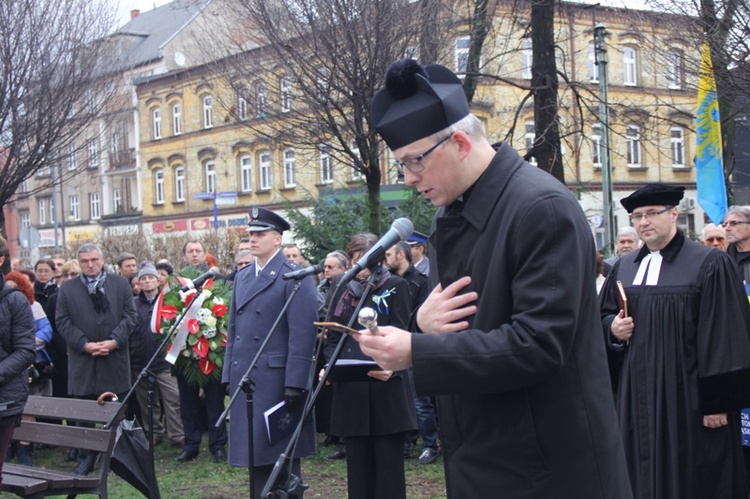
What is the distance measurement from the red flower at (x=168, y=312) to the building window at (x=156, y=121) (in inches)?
1423

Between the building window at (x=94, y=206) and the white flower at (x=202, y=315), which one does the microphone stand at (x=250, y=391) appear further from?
the building window at (x=94, y=206)

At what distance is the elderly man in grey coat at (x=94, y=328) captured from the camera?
8.81m

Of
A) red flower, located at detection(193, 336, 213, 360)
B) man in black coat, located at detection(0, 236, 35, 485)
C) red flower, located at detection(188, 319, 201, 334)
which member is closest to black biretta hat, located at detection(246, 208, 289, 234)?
man in black coat, located at detection(0, 236, 35, 485)

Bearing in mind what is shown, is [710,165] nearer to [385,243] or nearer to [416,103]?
[385,243]

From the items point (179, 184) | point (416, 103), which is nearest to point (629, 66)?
point (179, 184)

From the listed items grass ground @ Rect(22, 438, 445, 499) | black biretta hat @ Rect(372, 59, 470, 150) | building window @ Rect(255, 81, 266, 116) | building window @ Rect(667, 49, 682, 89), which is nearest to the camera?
black biretta hat @ Rect(372, 59, 470, 150)

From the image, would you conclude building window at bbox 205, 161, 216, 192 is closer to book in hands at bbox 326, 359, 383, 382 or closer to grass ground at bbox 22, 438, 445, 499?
grass ground at bbox 22, 438, 445, 499

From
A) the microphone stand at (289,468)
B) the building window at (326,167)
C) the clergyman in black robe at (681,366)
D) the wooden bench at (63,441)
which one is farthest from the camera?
A: the building window at (326,167)

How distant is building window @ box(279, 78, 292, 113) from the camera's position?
421 inches

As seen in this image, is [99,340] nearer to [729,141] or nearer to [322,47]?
[322,47]

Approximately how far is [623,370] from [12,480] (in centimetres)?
440

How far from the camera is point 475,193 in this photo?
2607 millimetres

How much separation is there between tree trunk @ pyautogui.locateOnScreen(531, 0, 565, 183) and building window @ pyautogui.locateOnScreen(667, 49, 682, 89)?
1.68 metres

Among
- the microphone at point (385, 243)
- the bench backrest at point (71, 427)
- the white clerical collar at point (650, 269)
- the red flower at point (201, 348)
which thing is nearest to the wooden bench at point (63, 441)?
the bench backrest at point (71, 427)
